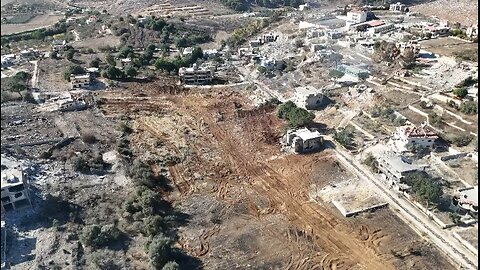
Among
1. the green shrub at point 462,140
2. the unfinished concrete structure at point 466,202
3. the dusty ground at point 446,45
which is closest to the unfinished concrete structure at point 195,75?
the dusty ground at point 446,45

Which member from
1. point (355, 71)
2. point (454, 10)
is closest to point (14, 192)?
point (355, 71)

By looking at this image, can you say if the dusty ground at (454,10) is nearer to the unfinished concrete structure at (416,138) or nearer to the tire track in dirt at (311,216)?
the unfinished concrete structure at (416,138)

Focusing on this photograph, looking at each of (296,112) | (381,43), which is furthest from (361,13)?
(296,112)

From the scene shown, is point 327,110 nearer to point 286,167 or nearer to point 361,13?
point 286,167

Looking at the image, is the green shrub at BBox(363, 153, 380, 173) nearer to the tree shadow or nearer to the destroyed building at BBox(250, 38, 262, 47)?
the tree shadow

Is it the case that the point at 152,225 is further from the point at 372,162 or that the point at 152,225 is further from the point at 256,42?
the point at 256,42
